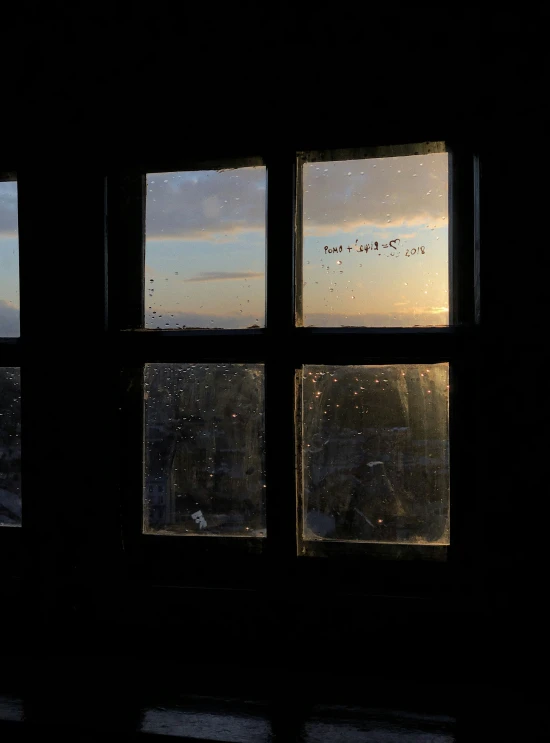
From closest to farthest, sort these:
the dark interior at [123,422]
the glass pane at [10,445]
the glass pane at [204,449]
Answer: the dark interior at [123,422]
the glass pane at [204,449]
the glass pane at [10,445]

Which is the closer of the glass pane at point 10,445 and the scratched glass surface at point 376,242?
the scratched glass surface at point 376,242

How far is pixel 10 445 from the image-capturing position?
1339 mm

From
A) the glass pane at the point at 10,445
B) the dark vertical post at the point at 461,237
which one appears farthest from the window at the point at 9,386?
the dark vertical post at the point at 461,237

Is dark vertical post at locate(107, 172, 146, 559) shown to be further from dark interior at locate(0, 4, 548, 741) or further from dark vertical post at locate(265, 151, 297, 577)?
dark vertical post at locate(265, 151, 297, 577)

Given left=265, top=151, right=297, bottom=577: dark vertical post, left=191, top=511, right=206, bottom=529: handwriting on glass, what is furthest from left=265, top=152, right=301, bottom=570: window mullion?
left=191, top=511, right=206, bottom=529: handwriting on glass

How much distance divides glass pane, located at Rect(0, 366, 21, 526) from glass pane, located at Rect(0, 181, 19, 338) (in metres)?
0.10

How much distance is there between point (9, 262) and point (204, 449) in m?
0.61

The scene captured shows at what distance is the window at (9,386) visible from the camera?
1.33m

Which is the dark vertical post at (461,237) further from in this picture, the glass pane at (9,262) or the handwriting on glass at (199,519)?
the glass pane at (9,262)

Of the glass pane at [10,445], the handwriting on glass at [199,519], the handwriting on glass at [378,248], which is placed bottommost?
the handwriting on glass at [199,519]

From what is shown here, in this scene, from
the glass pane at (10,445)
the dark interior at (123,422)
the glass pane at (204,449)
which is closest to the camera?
the dark interior at (123,422)

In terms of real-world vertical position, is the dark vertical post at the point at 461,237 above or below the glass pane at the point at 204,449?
above

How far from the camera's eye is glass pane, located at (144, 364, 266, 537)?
1.22 meters

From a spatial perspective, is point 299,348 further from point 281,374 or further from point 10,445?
point 10,445
